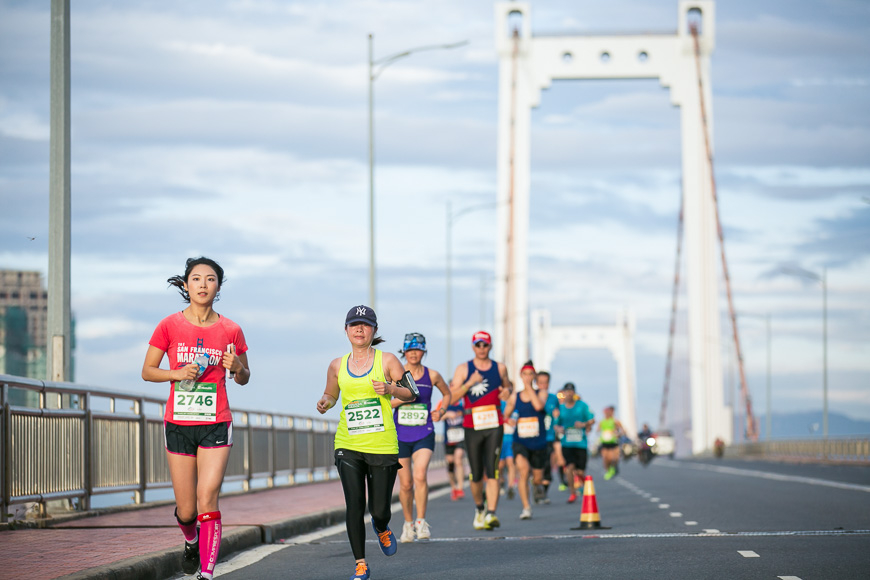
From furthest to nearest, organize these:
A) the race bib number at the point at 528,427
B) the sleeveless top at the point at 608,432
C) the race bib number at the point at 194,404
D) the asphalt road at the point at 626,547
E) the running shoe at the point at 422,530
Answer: the sleeveless top at the point at 608,432, the race bib number at the point at 528,427, the running shoe at the point at 422,530, the asphalt road at the point at 626,547, the race bib number at the point at 194,404

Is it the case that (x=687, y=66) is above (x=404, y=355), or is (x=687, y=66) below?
above

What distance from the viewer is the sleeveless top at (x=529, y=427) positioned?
54.0ft

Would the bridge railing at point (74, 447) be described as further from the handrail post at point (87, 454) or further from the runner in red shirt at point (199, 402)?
the runner in red shirt at point (199, 402)

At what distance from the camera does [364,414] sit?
29.3ft

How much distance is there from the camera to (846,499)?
1831cm

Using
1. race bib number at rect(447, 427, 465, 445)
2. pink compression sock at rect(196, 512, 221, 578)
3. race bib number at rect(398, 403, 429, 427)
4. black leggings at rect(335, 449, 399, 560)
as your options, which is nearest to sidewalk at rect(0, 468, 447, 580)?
pink compression sock at rect(196, 512, 221, 578)

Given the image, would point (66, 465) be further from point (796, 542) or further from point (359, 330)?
point (796, 542)

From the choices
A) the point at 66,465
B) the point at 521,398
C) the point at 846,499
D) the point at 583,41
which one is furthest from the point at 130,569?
the point at 583,41

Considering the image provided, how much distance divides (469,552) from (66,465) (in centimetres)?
423

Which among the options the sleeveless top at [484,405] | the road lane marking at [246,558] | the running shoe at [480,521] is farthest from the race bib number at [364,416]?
the running shoe at [480,521]

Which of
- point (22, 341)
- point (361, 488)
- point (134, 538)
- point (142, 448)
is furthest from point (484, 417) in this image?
point (22, 341)

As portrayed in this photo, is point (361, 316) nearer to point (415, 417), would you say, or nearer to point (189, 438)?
point (189, 438)

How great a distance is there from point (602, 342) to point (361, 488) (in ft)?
360

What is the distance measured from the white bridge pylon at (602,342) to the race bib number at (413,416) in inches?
3887
